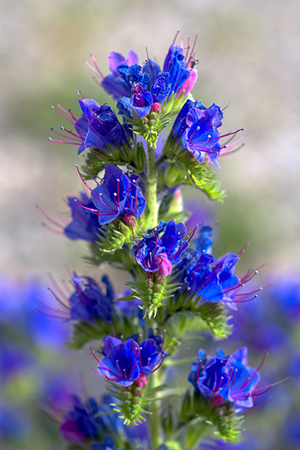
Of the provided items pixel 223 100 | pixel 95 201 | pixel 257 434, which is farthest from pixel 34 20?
pixel 95 201

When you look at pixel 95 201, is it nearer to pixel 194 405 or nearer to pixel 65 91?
pixel 194 405

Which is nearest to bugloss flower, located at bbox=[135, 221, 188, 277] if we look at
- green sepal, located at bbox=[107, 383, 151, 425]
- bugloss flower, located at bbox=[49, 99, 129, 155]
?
bugloss flower, located at bbox=[49, 99, 129, 155]

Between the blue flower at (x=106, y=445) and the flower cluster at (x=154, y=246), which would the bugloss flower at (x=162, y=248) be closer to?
the flower cluster at (x=154, y=246)

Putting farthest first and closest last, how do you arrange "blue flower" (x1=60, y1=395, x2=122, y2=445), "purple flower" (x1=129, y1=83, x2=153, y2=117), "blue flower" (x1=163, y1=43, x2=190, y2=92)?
"blue flower" (x1=60, y1=395, x2=122, y2=445)
"blue flower" (x1=163, y1=43, x2=190, y2=92)
"purple flower" (x1=129, y1=83, x2=153, y2=117)

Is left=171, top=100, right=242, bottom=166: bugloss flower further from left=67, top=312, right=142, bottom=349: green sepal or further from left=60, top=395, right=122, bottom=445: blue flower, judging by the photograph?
left=60, top=395, right=122, bottom=445: blue flower

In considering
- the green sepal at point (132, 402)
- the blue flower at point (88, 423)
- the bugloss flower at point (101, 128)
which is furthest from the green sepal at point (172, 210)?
the blue flower at point (88, 423)

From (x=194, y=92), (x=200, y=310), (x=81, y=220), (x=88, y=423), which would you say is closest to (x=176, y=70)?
(x=81, y=220)

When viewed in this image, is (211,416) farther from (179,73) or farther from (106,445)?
(179,73)
